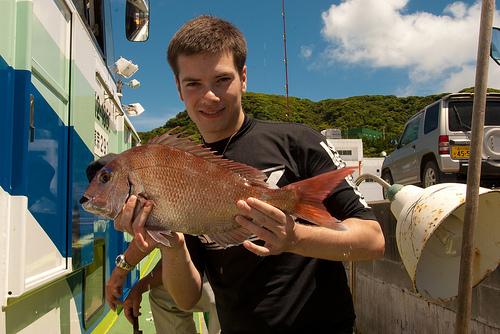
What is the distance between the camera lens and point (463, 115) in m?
10.2

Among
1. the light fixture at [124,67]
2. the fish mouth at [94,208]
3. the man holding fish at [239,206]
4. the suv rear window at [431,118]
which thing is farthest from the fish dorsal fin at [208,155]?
the suv rear window at [431,118]

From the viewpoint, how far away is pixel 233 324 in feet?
7.42

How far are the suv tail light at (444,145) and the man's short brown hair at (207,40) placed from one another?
881 centimetres

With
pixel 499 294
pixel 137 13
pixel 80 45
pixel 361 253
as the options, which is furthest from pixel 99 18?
pixel 499 294

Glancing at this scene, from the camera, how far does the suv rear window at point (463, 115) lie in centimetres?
1013

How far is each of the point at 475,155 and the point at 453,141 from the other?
8.72 m

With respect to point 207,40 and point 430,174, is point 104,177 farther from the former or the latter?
point 430,174

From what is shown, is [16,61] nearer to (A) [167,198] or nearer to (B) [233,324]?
(A) [167,198]

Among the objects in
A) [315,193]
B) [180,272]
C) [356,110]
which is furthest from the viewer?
[356,110]

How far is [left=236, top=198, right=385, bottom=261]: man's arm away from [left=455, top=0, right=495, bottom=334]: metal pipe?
359 millimetres

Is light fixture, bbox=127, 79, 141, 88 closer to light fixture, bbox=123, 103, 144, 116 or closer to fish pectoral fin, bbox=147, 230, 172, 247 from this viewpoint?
light fixture, bbox=123, 103, 144, 116

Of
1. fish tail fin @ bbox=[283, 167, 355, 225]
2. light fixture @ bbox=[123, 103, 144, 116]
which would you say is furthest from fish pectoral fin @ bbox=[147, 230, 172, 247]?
light fixture @ bbox=[123, 103, 144, 116]

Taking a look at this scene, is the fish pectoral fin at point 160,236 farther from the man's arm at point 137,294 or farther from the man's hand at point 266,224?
the man's arm at point 137,294

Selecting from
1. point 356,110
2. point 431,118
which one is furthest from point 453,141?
point 356,110
